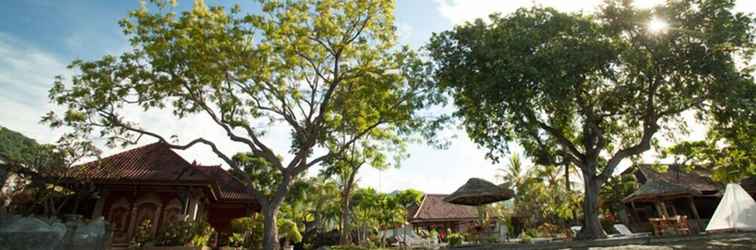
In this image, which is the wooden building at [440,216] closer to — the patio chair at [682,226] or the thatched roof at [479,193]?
the thatched roof at [479,193]

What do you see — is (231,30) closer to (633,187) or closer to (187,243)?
(187,243)

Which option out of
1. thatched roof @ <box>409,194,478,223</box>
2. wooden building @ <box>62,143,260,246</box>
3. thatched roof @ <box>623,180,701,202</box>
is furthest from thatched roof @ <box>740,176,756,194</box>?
wooden building @ <box>62,143,260,246</box>

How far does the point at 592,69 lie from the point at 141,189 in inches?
707

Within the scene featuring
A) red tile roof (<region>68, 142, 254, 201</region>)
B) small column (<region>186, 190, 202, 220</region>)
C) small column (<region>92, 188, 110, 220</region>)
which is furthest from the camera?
small column (<region>186, 190, 202, 220</region>)

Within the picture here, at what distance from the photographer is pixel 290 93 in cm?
1608

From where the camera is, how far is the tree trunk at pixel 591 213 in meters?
13.1

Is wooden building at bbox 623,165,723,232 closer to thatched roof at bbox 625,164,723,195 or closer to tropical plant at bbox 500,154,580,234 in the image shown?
thatched roof at bbox 625,164,723,195

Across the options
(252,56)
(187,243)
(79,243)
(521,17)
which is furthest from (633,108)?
(79,243)

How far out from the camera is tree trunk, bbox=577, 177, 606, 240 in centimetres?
1305

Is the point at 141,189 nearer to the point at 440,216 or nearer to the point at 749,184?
the point at 440,216

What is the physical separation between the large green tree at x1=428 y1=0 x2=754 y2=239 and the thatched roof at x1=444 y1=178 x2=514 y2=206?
1.64 meters

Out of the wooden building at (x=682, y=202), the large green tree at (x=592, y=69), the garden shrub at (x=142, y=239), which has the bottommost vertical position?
the garden shrub at (x=142, y=239)

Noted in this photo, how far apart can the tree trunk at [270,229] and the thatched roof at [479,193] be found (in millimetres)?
7146

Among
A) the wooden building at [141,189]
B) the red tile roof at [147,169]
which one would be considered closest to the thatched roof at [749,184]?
the red tile roof at [147,169]
